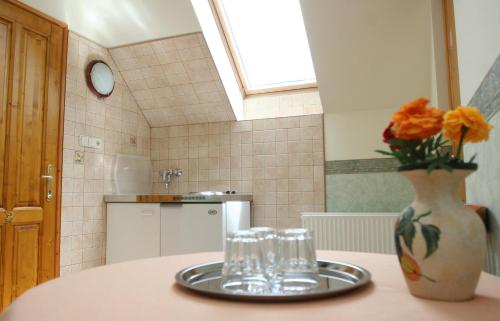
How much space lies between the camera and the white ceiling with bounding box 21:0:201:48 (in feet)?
10.3

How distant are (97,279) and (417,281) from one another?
2.23 feet

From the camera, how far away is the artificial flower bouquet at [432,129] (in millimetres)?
688

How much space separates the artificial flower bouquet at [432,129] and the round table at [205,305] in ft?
0.78

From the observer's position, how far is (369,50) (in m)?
3.03

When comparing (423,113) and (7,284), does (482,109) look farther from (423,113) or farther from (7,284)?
(7,284)

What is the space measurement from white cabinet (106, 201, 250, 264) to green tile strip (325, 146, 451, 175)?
863 millimetres

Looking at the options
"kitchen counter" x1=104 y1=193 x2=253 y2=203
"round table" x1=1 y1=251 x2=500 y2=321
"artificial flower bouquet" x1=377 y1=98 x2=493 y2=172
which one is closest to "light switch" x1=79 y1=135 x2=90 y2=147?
"kitchen counter" x1=104 y1=193 x2=253 y2=203

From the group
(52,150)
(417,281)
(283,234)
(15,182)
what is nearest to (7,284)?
(15,182)

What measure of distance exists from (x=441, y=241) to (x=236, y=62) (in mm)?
3466

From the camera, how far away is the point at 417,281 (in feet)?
2.28

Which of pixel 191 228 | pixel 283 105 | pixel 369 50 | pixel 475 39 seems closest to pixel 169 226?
pixel 191 228

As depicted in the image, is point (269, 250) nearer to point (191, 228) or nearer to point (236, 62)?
point (191, 228)

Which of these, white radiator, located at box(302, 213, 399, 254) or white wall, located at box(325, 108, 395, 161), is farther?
white wall, located at box(325, 108, 395, 161)

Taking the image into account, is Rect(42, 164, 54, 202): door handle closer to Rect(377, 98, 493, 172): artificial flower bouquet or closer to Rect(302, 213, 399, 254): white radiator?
Rect(302, 213, 399, 254): white radiator
